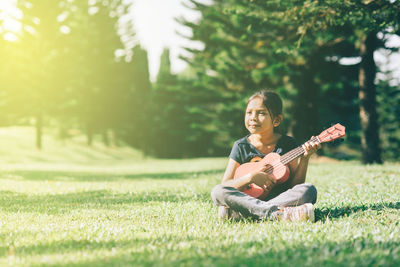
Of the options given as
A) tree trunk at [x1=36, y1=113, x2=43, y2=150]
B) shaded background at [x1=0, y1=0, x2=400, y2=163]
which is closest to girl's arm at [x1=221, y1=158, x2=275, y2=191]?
shaded background at [x1=0, y1=0, x2=400, y2=163]

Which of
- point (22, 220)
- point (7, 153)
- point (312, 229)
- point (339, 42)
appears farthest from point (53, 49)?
point (312, 229)

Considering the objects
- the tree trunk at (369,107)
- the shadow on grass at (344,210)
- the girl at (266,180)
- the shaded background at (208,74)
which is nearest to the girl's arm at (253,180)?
the girl at (266,180)

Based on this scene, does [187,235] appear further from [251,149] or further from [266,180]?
[251,149]

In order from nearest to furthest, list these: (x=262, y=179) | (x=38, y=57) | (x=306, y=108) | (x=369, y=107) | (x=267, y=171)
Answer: (x=262, y=179)
(x=267, y=171)
(x=369, y=107)
(x=306, y=108)
(x=38, y=57)

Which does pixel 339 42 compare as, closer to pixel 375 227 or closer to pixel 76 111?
pixel 375 227

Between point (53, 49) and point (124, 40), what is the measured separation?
37.3ft

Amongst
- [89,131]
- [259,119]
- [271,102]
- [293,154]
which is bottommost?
[293,154]

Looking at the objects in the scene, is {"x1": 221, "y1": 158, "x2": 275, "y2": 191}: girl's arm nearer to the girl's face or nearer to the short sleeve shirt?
the short sleeve shirt

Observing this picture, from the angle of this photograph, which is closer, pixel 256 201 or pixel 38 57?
pixel 256 201

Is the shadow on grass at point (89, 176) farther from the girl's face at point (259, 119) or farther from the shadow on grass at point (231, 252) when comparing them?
the shadow on grass at point (231, 252)

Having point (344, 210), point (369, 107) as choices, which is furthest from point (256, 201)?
point (369, 107)

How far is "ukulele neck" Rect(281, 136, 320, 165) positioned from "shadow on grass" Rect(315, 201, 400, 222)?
76 cm

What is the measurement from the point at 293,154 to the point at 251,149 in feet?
1.89

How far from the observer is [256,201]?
3859 millimetres
